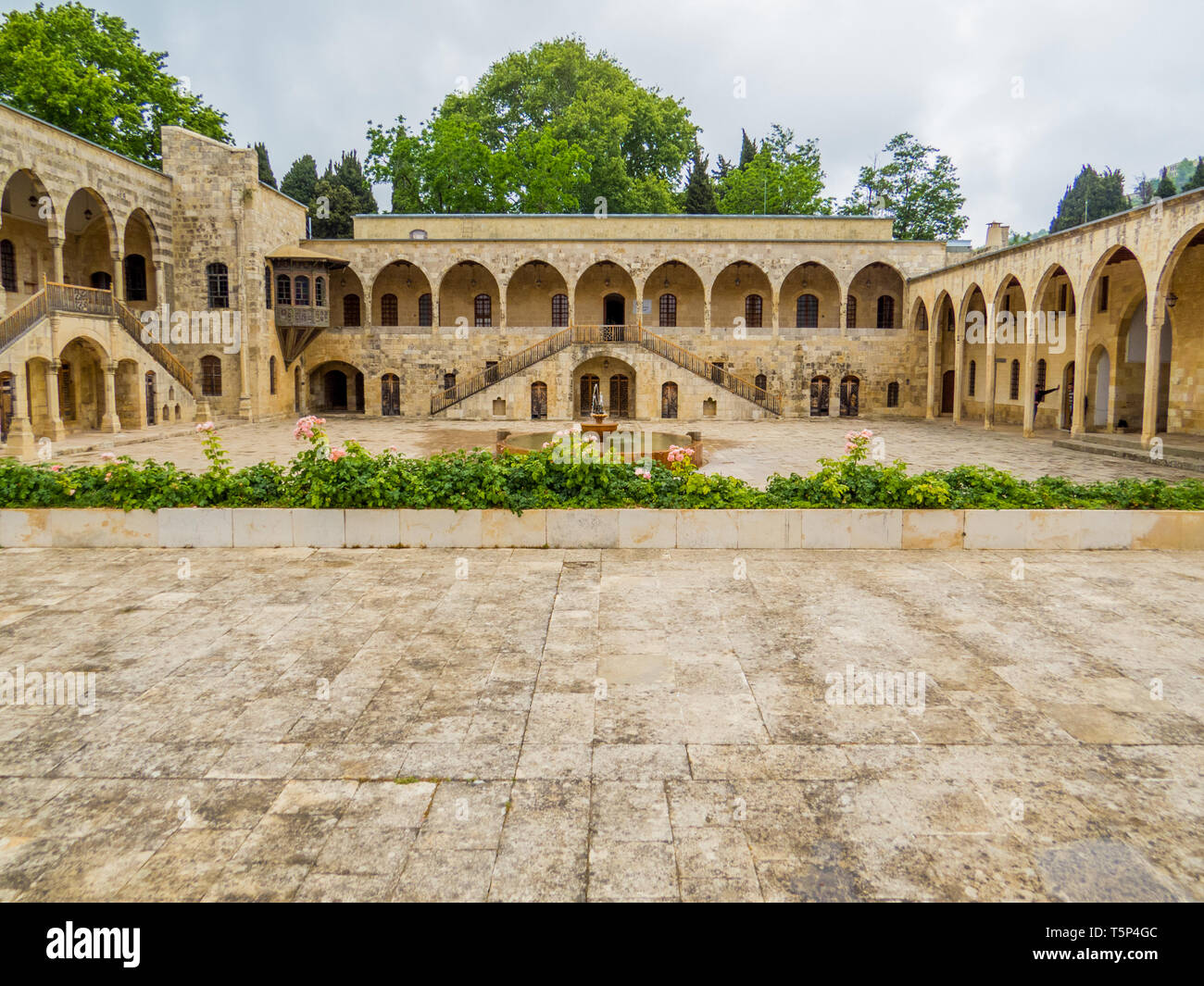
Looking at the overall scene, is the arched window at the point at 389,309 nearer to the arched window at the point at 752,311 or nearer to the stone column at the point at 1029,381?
the arched window at the point at 752,311

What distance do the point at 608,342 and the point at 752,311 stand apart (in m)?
8.50

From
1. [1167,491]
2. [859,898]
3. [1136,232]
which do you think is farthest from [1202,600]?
[1136,232]

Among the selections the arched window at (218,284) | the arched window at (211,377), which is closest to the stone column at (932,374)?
the arched window at (218,284)

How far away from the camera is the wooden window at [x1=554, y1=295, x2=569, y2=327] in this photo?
127 ft

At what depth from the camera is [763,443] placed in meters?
25.0

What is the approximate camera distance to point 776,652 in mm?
6781

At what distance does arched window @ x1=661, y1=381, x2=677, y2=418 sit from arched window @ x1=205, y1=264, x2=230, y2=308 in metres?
17.0

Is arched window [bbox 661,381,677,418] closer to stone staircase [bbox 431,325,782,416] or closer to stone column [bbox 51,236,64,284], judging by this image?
stone staircase [bbox 431,325,782,416]

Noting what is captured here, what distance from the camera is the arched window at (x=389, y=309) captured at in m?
38.3

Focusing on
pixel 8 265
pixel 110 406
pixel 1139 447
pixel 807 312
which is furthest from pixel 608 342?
pixel 8 265

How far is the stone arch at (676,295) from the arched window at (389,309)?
1141 centimetres

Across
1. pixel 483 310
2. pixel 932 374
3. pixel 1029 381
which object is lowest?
pixel 1029 381

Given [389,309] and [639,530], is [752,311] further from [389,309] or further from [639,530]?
[639,530]

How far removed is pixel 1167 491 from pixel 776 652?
23.9 ft
